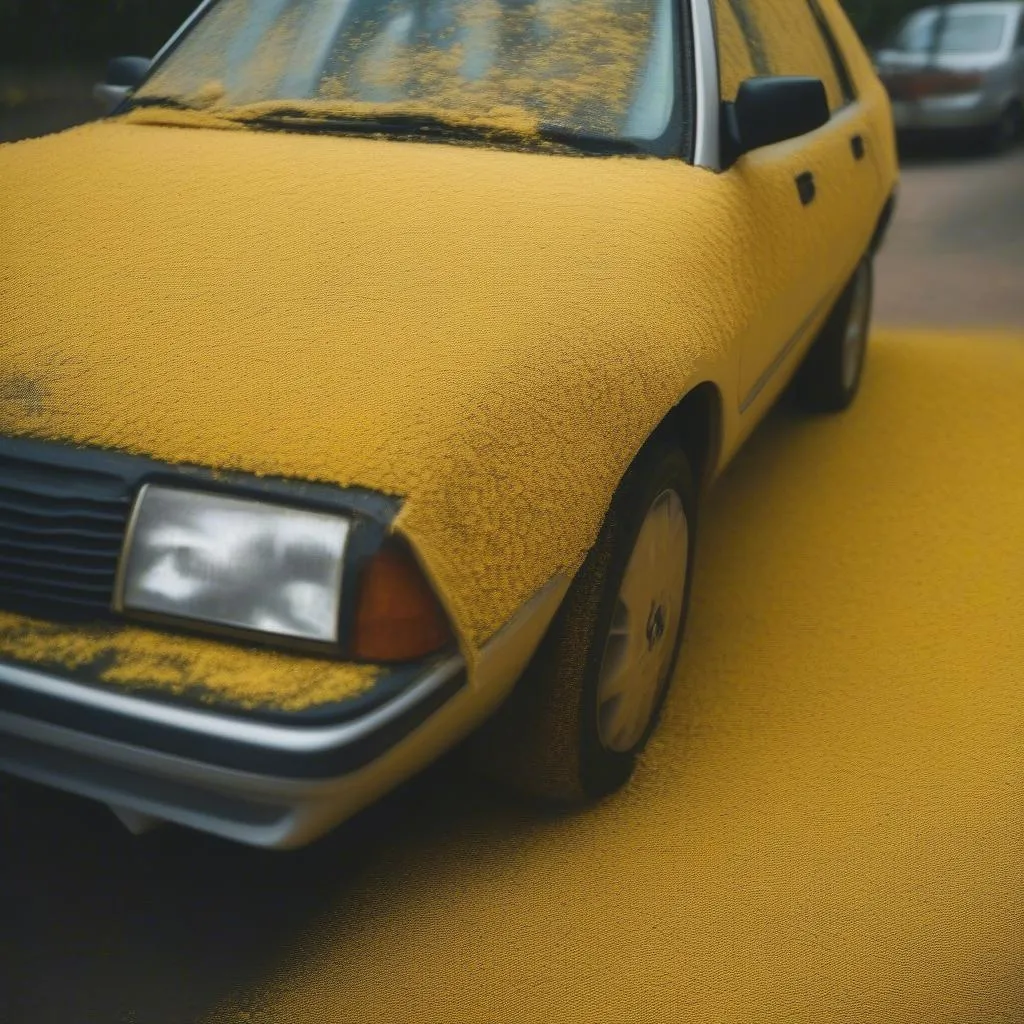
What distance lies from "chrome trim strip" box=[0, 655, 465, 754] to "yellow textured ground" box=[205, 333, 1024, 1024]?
1.95 feet

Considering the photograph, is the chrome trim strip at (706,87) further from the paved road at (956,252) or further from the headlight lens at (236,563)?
the paved road at (956,252)

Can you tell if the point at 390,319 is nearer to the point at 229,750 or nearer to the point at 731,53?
the point at 229,750

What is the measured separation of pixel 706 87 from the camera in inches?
102

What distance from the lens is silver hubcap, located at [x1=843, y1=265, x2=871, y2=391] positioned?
4293mm

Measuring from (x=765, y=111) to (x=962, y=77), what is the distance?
10.5 meters

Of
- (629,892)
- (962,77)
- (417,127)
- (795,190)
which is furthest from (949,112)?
(629,892)

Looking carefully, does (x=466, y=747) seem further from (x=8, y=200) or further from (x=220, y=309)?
(x=8, y=200)

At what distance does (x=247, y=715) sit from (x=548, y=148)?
4.92 ft

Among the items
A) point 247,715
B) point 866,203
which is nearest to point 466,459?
point 247,715

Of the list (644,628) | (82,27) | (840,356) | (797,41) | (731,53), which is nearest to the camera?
(644,628)

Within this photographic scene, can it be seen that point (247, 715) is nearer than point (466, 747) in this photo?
Yes

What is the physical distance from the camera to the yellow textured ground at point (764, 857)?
194 cm

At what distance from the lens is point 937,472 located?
13.0 feet

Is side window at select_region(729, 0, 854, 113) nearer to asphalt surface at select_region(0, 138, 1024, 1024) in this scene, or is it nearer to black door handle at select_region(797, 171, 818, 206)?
black door handle at select_region(797, 171, 818, 206)
